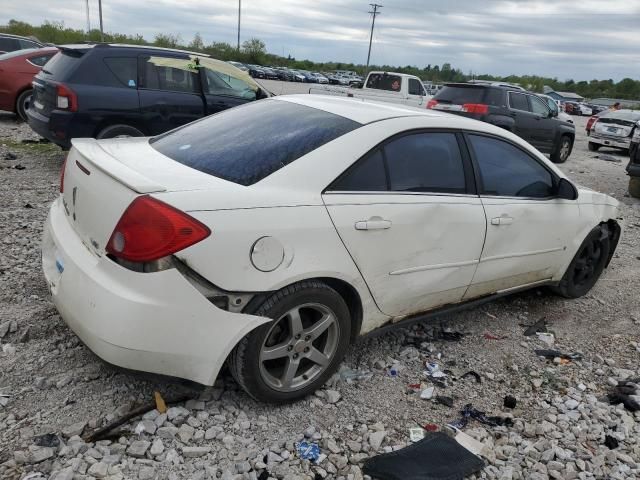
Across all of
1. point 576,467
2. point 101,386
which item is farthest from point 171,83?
point 576,467

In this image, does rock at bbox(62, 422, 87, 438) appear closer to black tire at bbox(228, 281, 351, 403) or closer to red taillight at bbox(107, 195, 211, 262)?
black tire at bbox(228, 281, 351, 403)

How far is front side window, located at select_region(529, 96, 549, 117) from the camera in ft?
44.5

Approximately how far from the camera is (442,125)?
3504 millimetres

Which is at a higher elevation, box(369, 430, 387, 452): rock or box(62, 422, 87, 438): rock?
box(62, 422, 87, 438): rock

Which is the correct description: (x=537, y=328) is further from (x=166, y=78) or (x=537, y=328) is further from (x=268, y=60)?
(x=268, y=60)

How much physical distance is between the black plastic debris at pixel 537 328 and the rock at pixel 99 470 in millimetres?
3125

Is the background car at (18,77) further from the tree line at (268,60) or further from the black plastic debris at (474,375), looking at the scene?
the tree line at (268,60)

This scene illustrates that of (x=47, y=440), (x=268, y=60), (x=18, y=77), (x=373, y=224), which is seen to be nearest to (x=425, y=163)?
(x=373, y=224)

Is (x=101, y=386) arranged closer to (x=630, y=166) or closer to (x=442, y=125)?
(x=442, y=125)

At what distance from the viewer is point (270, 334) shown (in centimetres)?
276

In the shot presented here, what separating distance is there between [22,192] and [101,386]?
4452mm

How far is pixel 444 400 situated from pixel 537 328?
1504mm

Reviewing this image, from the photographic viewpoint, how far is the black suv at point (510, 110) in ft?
40.7

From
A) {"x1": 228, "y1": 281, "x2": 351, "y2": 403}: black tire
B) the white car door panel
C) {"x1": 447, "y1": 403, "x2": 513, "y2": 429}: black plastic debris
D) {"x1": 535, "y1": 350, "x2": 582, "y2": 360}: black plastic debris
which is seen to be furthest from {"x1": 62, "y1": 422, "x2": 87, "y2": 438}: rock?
{"x1": 535, "y1": 350, "x2": 582, "y2": 360}: black plastic debris
